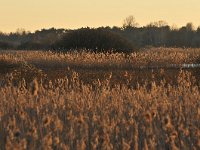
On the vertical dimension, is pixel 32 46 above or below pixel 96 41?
below

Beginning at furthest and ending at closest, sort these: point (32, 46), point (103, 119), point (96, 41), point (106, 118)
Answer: point (32, 46), point (96, 41), point (106, 118), point (103, 119)

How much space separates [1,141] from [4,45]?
4965 cm

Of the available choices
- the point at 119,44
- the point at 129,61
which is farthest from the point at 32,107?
the point at 119,44

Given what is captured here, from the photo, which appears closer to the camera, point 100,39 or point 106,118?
point 106,118

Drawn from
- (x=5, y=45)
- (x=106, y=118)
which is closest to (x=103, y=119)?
(x=106, y=118)

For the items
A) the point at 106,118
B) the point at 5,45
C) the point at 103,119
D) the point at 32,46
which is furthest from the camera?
the point at 5,45

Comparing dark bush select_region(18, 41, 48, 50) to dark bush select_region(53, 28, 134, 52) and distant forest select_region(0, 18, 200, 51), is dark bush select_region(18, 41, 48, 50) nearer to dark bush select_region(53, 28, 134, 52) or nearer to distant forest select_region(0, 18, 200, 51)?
distant forest select_region(0, 18, 200, 51)

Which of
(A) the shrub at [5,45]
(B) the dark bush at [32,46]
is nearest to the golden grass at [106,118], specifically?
(B) the dark bush at [32,46]

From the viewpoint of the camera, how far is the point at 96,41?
108 ft

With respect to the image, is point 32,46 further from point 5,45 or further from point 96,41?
point 96,41

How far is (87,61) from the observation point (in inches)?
859

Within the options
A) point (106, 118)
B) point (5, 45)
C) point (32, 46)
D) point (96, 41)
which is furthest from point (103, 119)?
point (5, 45)

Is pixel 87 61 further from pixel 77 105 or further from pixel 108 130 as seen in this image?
pixel 108 130

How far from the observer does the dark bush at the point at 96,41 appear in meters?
32.9
